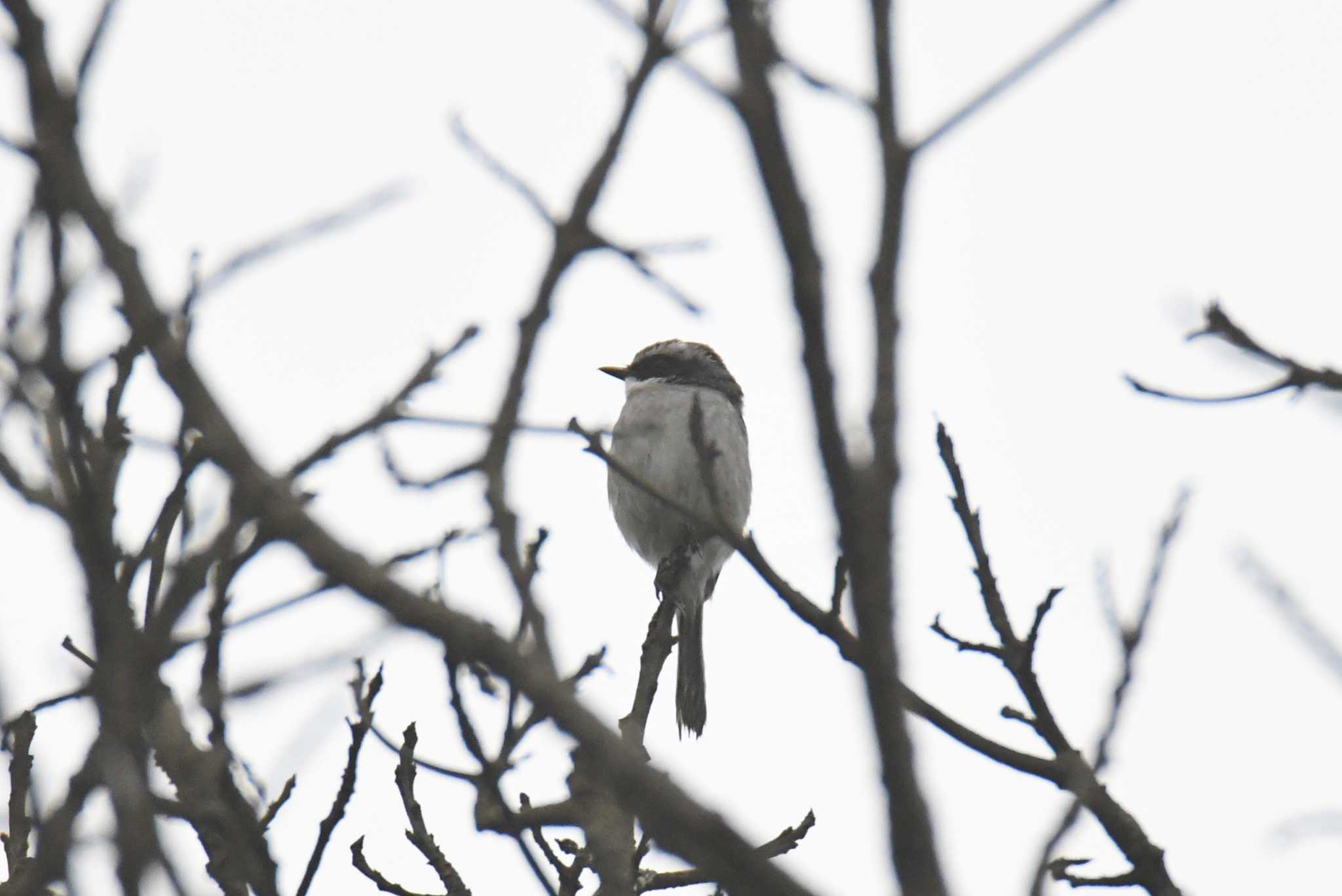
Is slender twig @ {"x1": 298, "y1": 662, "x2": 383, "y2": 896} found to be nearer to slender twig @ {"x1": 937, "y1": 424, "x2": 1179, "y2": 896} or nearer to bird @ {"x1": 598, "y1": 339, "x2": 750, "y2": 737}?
slender twig @ {"x1": 937, "y1": 424, "x2": 1179, "y2": 896}

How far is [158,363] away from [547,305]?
2.52ft

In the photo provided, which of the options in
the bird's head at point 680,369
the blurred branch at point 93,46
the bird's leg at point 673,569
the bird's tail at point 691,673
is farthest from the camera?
the bird's head at point 680,369

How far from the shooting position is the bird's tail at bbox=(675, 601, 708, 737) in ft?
28.2

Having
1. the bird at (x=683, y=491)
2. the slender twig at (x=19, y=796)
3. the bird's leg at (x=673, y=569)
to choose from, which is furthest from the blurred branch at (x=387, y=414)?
the bird at (x=683, y=491)

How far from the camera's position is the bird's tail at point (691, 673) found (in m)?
8.59

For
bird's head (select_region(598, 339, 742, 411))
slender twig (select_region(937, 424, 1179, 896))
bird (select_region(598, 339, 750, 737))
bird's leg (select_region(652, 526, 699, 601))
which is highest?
bird's head (select_region(598, 339, 742, 411))

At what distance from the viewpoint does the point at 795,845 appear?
4.53 m

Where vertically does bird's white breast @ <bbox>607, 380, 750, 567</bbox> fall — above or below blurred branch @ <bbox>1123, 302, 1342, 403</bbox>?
above

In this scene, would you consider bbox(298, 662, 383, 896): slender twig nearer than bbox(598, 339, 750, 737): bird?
Yes

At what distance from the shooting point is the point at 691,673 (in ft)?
28.5

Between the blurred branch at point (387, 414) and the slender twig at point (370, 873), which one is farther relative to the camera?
the slender twig at point (370, 873)

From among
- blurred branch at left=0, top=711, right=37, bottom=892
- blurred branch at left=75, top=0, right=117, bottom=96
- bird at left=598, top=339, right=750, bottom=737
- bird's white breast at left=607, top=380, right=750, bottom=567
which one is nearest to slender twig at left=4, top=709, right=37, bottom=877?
blurred branch at left=0, top=711, right=37, bottom=892

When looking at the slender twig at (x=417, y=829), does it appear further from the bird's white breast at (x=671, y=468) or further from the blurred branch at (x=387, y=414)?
the bird's white breast at (x=671, y=468)

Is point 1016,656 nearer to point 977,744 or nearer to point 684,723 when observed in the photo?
point 977,744
